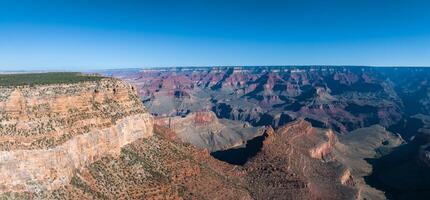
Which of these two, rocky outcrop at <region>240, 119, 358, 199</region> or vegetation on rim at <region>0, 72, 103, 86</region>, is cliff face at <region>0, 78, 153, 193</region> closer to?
vegetation on rim at <region>0, 72, 103, 86</region>

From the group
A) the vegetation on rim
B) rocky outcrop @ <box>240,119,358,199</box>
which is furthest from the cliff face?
rocky outcrop @ <box>240,119,358,199</box>

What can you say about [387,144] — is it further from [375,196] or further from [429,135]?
[375,196]

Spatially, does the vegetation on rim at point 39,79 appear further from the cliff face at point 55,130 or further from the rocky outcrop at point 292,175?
the rocky outcrop at point 292,175

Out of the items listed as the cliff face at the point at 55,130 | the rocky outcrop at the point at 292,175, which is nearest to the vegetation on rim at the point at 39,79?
the cliff face at the point at 55,130

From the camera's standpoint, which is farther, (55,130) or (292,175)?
(292,175)

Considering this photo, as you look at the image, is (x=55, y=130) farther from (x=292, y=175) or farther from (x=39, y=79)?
(x=292, y=175)

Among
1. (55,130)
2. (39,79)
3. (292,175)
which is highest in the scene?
(39,79)

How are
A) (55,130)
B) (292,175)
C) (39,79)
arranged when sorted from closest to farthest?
(55,130) → (39,79) → (292,175)

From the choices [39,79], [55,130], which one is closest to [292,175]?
[55,130]

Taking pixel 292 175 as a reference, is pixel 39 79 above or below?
above
